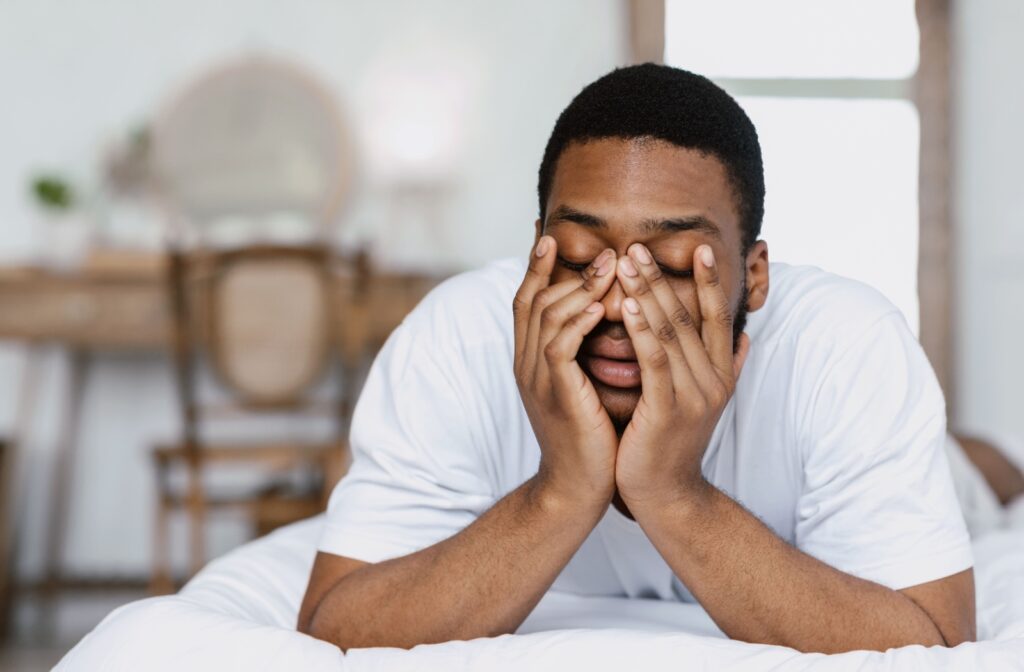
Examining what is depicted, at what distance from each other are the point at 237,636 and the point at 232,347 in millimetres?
1941

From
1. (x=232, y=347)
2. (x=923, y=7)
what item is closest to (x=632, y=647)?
(x=232, y=347)

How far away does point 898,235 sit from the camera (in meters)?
3.57

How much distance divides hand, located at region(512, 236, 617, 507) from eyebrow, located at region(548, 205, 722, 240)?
55mm

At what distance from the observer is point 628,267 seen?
93 centimetres

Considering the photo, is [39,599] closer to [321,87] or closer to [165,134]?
[165,134]

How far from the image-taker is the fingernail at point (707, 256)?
0.95 metres

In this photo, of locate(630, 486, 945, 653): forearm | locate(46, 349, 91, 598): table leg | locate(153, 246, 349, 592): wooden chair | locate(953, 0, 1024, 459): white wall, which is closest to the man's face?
locate(630, 486, 945, 653): forearm

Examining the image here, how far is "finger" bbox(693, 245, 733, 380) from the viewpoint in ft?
3.13

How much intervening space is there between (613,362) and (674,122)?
243mm

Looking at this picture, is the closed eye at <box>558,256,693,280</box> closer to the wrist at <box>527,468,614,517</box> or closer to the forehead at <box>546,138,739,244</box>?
the forehead at <box>546,138,739,244</box>

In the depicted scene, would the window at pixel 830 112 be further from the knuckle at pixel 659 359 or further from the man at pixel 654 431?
the knuckle at pixel 659 359

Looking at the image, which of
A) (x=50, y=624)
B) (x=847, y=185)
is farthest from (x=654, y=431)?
(x=847, y=185)

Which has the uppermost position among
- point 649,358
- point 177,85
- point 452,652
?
point 177,85

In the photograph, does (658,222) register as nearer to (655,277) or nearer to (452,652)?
(655,277)
